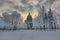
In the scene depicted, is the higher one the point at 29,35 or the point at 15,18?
the point at 15,18

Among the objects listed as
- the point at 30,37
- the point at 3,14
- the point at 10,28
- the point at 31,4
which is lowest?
the point at 30,37

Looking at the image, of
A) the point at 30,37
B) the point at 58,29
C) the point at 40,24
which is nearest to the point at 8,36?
the point at 30,37

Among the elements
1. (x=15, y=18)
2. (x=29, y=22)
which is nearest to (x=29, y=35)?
(x=29, y=22)

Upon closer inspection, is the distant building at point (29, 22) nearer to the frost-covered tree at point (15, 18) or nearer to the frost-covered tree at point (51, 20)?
the frost-covered tree at point (15, 18)

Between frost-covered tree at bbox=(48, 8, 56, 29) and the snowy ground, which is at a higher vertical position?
frost-covered tree at bbox=(48, 8, 56, 29)

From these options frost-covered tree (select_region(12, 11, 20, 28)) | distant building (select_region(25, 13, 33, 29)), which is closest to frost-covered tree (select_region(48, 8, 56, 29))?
distant building (select_region(25, 13, 33, 29))

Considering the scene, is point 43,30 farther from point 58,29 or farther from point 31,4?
point 31,4

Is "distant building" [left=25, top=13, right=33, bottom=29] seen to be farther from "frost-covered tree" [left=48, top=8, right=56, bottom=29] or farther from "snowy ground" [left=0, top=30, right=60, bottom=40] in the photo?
"frost-covered tree" [left=48, top=8, right=56, bottom=29]

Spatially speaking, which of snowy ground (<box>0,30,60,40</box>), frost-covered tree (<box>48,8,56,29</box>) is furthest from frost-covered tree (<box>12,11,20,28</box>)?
frost-covered tree (<box>48,8,56,29</box>)

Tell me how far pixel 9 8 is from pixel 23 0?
0.35 metres

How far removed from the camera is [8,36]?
3131mm

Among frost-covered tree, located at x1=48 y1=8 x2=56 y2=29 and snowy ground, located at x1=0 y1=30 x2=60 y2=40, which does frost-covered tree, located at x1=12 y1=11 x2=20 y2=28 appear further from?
frost-covered tree, located at x1=48 y1=8 x2=56 y2=29

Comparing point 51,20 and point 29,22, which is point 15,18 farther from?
point 51,20

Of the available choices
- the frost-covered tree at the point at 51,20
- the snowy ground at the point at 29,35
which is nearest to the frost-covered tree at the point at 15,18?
the snowy ground at the point at 29,35
